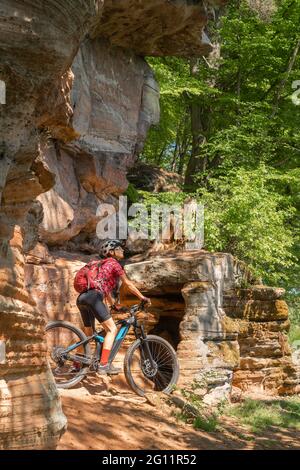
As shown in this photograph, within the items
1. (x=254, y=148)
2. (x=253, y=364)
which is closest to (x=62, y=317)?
(x=253, y=364)

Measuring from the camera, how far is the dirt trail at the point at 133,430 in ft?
17.9

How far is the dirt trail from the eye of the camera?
17.9 feet

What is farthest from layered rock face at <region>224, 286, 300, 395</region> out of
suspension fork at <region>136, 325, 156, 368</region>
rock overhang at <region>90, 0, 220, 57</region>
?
rock overhang at <region>90, 0, 220, 57</region>

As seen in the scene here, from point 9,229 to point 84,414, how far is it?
283 cm

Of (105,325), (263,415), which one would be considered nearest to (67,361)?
(105,325)

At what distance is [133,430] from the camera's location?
5.98 metres

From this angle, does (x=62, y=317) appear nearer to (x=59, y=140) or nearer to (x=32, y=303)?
(x=59, y=140)

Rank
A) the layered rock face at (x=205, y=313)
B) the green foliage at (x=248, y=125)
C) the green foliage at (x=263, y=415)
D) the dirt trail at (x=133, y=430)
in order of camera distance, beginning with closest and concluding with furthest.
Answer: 1. the dirt trail at (x=133, y=430)
2. the green foliage at (x=263, y=415)
3. the layered rock face at (x=205, y=313)
4. the green foliage at (x=248, y=125)

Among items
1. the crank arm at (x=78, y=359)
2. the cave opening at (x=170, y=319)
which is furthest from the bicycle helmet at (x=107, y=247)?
the cave opening at (x=170, y=319)

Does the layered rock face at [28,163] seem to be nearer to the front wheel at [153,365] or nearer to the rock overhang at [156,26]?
the front wheel at [153,365]

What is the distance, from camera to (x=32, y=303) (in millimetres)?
4605

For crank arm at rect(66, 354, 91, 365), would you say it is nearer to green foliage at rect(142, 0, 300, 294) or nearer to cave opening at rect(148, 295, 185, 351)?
cave opening at rect(148, 295, 185, 351)

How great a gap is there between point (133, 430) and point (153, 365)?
157 cm

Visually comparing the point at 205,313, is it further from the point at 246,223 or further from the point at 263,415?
the point at 246,223
